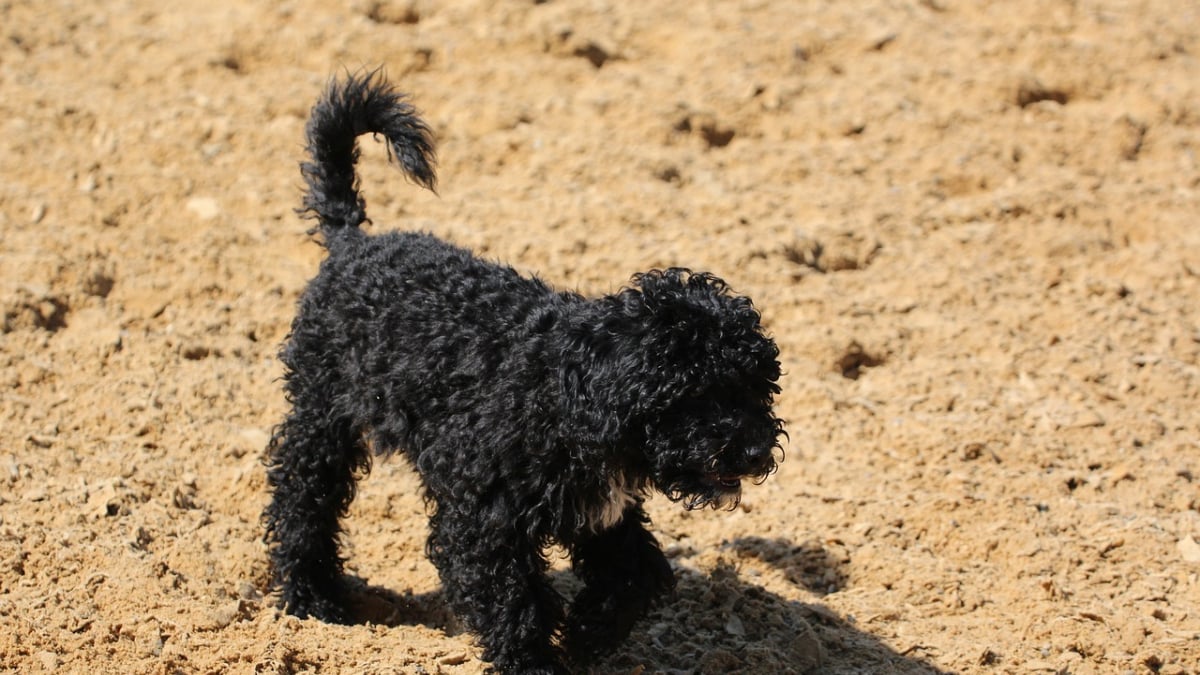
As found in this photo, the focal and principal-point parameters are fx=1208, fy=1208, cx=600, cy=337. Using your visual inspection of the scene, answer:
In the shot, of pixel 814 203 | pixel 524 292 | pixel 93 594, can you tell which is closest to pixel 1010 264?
pixel 814 203

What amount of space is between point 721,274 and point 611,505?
134 inches

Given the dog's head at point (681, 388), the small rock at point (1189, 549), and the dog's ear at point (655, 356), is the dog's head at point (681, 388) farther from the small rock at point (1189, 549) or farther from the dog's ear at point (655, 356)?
the small rock at point (1189, 549)

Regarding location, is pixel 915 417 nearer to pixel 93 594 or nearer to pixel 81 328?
pixel 93 594

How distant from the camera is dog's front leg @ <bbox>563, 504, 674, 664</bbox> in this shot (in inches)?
190

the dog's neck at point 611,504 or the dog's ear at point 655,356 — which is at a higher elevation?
the dog's ear at point 655,356

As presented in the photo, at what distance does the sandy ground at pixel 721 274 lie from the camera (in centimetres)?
535

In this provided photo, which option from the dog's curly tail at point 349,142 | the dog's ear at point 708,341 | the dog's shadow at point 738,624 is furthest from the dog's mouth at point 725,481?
the dog's curly tail at point 349,142

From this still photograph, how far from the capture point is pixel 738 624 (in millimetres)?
5387

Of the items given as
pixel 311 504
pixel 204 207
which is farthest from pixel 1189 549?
pixel 204 207

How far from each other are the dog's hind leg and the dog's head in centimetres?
164

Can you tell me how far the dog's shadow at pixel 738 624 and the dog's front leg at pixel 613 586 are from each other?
0.70 ft

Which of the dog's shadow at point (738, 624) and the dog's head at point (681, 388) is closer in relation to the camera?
the dog's head at point (681, 388)

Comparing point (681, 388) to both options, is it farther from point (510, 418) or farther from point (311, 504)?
point (311, 504)

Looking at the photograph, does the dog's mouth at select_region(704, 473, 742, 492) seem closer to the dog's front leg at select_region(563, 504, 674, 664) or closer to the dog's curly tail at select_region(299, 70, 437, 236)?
the dog's front leg at select_region(563, 504, 674, 664)
